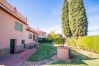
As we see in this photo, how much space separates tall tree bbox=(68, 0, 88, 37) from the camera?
26.2 metres

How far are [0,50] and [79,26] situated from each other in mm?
16227

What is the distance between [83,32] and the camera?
86.0 feet

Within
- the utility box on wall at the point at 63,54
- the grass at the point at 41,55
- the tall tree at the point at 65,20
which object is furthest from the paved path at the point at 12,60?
the tall tree at the point at 65,20

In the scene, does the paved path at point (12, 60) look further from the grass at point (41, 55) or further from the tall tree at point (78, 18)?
the tall tree at point (78, 18)

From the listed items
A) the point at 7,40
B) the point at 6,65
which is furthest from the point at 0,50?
the point at 6,65

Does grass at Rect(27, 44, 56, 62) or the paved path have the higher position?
grass at Rect(27, 44, 56, 62)

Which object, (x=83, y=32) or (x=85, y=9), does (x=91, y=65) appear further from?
(x=85, y=9)

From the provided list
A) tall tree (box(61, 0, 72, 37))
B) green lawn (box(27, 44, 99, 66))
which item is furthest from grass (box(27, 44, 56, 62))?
tall tree (box(61, 0, 72, 37))

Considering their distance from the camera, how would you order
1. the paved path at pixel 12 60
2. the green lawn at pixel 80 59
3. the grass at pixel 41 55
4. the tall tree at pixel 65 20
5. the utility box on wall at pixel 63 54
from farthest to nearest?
the tall tree at pixel 65 20 < the grass at pixel 41 55 < the utility box on wall at pixel 63 54 < the paved path at pixel 12 60 < the green lawn at pixel 80 59

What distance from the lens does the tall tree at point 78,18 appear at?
2619 centimetres

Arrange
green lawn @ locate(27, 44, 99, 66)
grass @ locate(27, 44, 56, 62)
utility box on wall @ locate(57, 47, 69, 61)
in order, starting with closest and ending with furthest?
green lawn @ locate(27, 44, 99, 66) < utility box on wall @ locate(57, 47, 69, 61) < grass @ locate(27, 44, 56, 62)

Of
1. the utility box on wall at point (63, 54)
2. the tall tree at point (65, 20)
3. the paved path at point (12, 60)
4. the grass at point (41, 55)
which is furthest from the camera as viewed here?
the tall tree at point (65, 20)

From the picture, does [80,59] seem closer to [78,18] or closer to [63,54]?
[63,54]

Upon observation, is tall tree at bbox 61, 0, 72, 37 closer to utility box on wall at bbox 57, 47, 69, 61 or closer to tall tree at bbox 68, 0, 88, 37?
tall tree at bbox 68, 0, 88, 37
